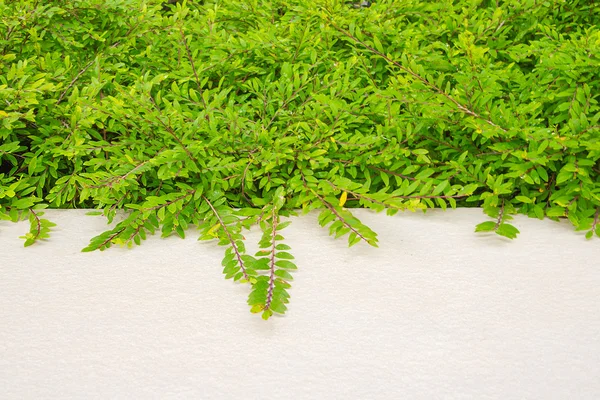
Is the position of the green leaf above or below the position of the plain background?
above

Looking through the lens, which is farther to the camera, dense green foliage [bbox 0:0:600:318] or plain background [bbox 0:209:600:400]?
dense green foliage [bbox 0:0:600:318]

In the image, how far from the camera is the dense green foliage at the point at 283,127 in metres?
1.78

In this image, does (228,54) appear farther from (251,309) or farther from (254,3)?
(251,309)

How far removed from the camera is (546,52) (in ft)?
6.63

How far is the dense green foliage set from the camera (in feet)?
5.85

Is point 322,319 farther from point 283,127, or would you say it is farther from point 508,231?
point 283,127

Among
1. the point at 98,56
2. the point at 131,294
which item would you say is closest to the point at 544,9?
the point at 98,56

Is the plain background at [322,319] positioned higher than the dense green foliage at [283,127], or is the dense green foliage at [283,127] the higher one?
the dense green foliage at [283,127]

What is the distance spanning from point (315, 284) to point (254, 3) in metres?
1.51

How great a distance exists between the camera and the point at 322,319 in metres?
1.43

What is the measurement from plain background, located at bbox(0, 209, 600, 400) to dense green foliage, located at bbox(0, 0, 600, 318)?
0.25 feet

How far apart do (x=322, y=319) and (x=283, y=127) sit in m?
0.92

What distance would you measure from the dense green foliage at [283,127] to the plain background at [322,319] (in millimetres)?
76

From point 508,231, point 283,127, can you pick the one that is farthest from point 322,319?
point 283,127
